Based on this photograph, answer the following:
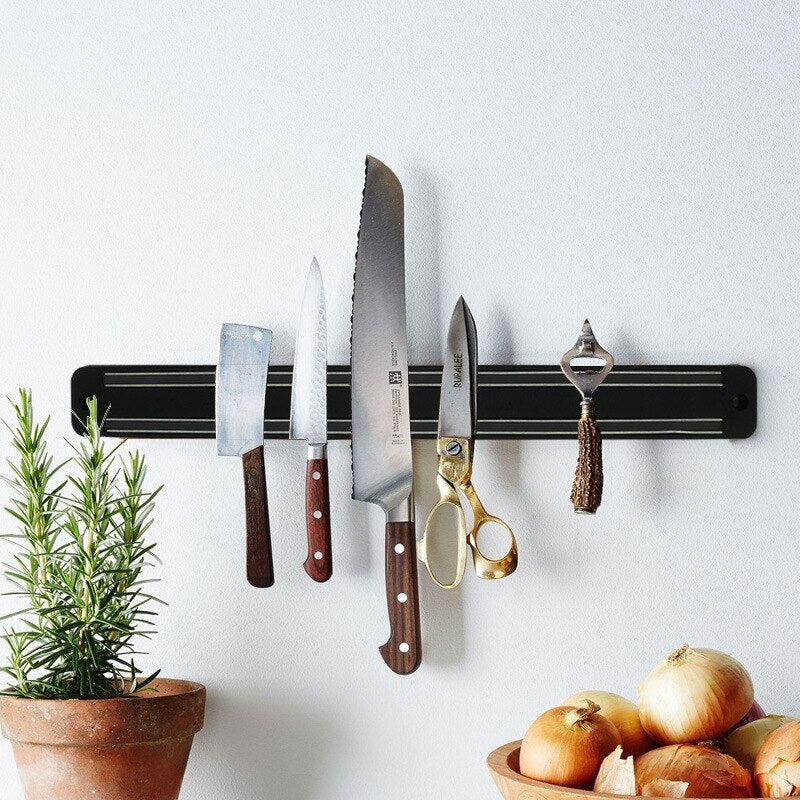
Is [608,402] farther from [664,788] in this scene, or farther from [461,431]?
[664,788]

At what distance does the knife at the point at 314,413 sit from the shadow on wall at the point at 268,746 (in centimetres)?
15

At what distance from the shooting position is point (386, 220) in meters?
0.99

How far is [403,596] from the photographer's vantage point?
3.11 feet

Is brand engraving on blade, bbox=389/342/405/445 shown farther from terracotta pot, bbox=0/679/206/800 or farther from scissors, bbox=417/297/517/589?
terracotta pot, bbox=0/679/206/800

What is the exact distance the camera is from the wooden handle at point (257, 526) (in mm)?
970

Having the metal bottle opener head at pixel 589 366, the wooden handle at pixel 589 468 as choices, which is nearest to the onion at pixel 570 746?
the wooden handle at pixel 589 468

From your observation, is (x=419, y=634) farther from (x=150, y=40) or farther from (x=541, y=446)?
(x=150, y=40)

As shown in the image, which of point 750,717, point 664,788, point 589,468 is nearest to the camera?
point 664,788

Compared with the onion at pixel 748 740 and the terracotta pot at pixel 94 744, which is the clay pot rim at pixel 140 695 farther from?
the onion at pixel 748 740

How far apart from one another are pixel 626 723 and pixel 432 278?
479 mm

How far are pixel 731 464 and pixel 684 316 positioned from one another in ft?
0.53

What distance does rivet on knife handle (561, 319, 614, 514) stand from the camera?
942mm

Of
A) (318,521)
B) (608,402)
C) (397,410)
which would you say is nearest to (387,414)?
(397,410)

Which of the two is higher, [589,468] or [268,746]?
[589,468]
